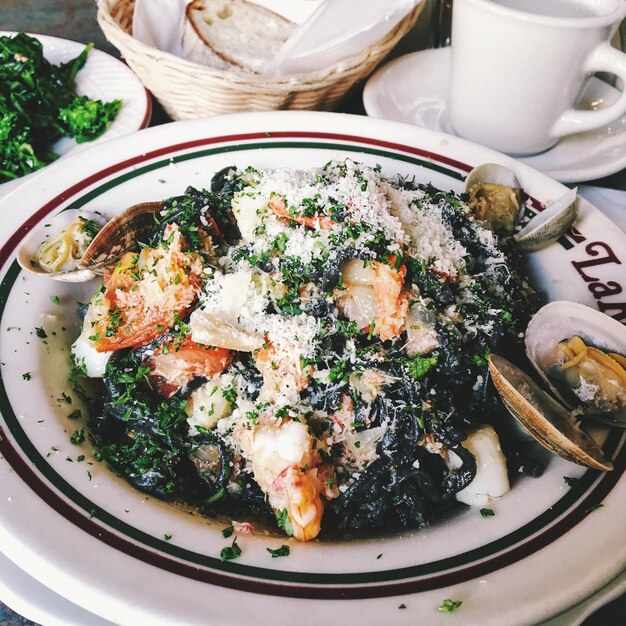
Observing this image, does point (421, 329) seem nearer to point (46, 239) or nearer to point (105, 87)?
point (46, 239)

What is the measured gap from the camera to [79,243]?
6.66 feet

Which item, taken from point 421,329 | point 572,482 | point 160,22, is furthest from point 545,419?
point 160,22

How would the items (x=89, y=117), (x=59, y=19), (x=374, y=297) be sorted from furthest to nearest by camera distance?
(x=59, y=19) → (x=89, y=117) → (x=374, y=297)

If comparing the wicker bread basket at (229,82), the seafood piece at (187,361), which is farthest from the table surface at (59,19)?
the seafood piece at (187,361)

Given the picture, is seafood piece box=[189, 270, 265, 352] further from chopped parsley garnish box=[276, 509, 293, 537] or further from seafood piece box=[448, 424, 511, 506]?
seafood piece box=[448, 424, 511, 506]

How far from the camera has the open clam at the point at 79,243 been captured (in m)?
1.96

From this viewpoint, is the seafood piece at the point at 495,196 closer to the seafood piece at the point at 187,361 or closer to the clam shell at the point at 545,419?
the clam shell at the point at 545,419

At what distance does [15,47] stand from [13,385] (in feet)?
7.54

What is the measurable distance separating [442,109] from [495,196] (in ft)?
3.77

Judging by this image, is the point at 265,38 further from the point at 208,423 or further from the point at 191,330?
the point at 208,423

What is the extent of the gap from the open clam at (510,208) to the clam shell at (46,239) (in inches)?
55.0

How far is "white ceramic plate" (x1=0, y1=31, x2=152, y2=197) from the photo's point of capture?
292 cm

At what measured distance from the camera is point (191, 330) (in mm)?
1769

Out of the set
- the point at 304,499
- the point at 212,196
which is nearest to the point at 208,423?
the point at 304,499
